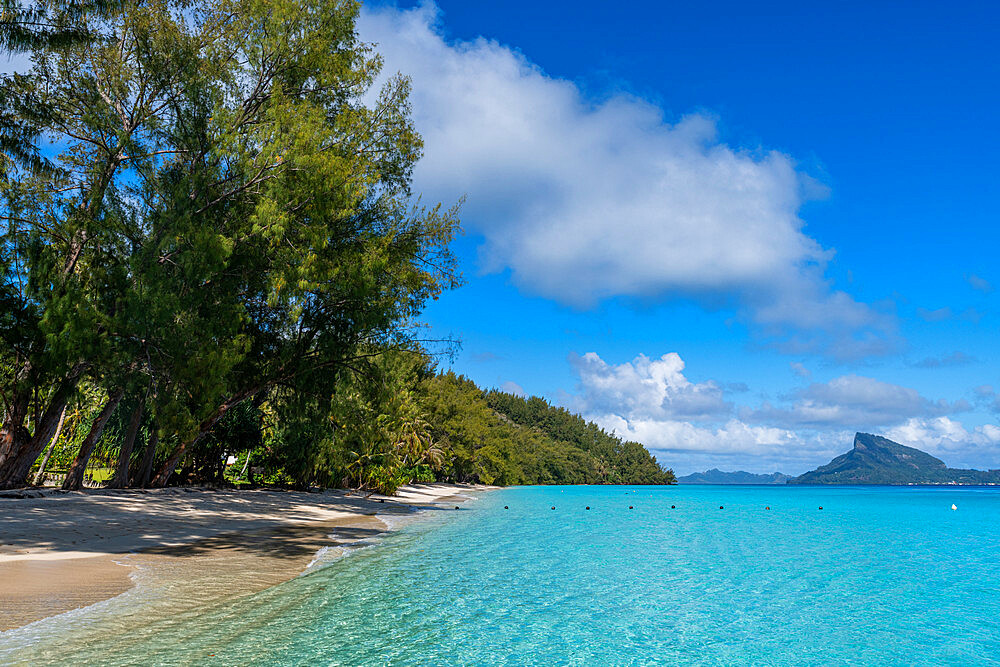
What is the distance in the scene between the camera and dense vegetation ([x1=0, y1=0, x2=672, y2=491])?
16.5 meters

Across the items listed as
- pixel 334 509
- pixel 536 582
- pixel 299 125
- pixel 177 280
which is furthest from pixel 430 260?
pixel 536 582

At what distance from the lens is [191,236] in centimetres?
1719

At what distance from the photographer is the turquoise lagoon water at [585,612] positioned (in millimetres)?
A: 8008

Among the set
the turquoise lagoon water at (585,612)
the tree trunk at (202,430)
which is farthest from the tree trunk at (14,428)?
the turquoise lagoon water at (585,612)

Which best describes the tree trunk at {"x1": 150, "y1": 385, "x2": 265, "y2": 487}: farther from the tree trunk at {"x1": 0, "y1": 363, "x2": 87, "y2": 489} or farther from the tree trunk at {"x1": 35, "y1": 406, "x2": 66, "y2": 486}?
the tree trunk at {"x1": 0, "y1": 363, "x2": 87, "y2": 489}

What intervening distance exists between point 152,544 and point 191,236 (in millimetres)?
8072

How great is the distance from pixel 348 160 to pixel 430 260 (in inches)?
210

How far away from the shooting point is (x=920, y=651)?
966cm

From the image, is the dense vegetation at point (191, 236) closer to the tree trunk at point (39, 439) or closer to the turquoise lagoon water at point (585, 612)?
the tree trunk at point (39, 439)

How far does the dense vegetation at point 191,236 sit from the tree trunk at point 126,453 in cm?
5

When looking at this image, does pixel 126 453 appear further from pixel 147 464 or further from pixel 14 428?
pixel 14 428

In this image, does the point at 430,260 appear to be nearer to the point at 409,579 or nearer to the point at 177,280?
the point at 177,280

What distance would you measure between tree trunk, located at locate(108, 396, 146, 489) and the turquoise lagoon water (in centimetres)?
1051

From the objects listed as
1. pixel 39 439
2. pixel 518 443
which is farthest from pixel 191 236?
pixel 518 443
